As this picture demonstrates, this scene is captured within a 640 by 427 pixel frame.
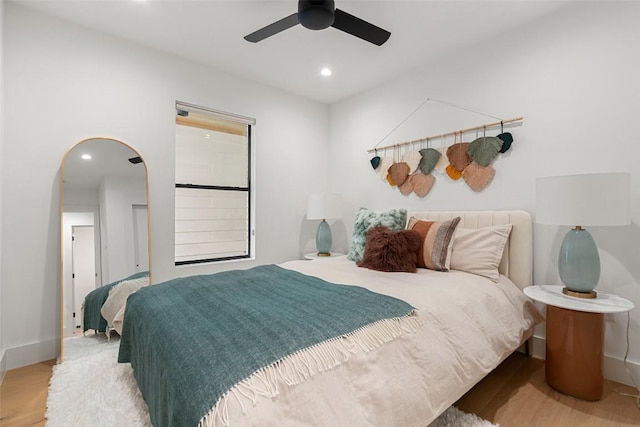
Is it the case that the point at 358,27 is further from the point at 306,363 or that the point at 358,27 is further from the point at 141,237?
the point at 141,237

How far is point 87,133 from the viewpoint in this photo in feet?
7.95

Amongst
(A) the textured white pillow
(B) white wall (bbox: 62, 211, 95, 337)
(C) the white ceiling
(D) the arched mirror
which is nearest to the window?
(D) the arched mirror

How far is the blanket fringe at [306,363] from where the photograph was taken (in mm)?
859

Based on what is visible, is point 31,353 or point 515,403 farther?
point 31,353

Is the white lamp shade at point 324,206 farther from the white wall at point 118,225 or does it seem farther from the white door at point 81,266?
the white door at point 81,266

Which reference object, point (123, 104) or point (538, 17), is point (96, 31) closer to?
point (123, 104)

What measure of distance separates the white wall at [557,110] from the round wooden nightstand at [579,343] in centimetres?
41

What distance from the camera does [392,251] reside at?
2.27 m

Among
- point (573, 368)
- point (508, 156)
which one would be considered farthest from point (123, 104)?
point (573, 368)

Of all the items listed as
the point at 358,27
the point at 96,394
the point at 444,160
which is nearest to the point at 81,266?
the point at 96,394

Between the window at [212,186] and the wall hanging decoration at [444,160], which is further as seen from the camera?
the window at [212,186]

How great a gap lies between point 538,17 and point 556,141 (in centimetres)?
97

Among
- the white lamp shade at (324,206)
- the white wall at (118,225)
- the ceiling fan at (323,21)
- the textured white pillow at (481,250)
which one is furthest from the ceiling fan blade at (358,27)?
the white wall at (118,225)

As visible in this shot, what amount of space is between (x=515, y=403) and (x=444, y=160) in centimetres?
Result: 194
